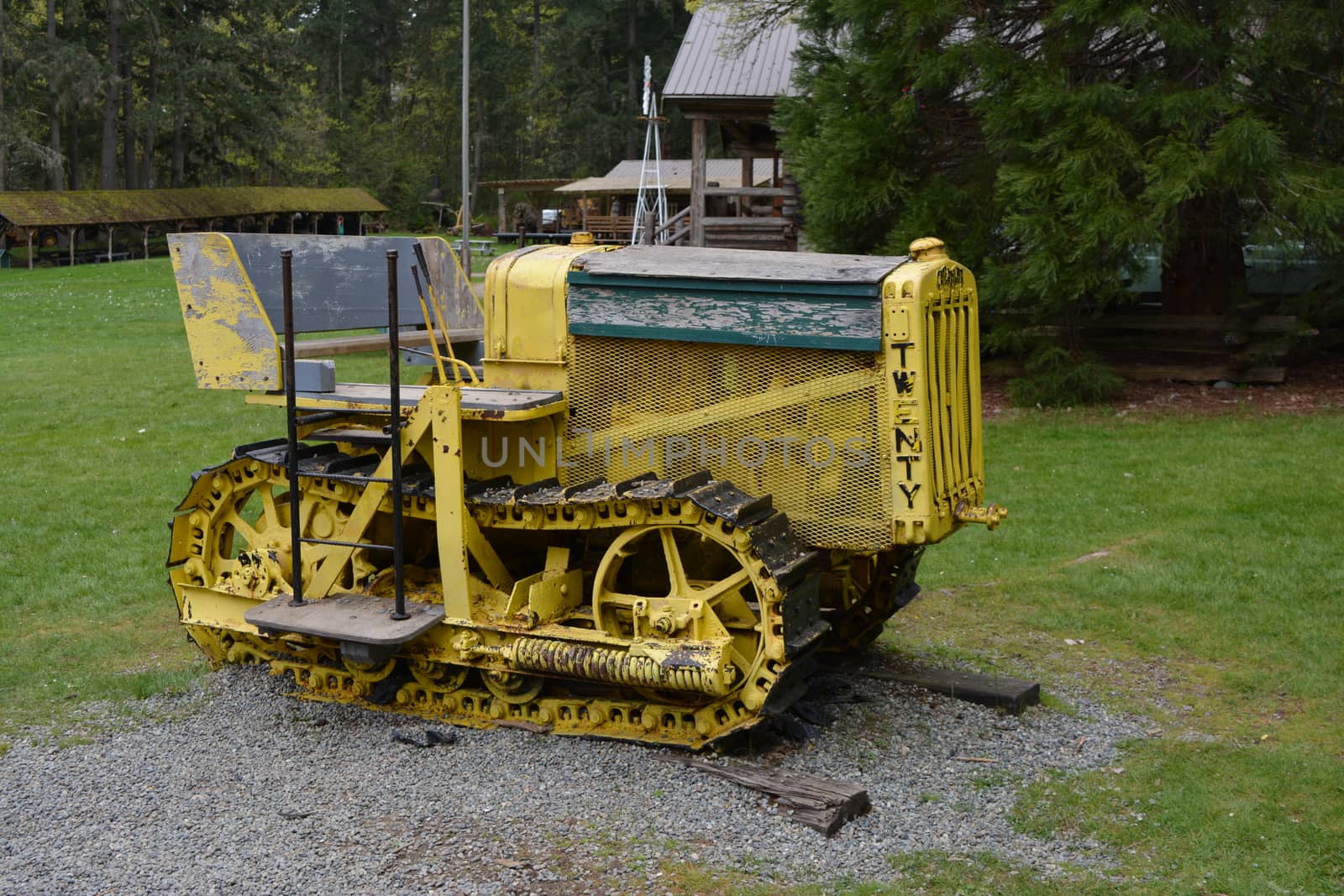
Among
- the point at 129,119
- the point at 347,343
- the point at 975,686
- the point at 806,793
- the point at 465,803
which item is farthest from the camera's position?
the point at 129,119

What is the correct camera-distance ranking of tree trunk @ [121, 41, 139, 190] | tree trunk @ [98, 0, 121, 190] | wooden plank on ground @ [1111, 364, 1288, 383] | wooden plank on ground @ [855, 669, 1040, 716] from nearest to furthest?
wooden plank on ground @ [855, 669, 1040, 716] < wooden plank on ground @ [1111, 364, 1288, 383] < tree trunk @ [98, 0, 121, 190] < tree trunk @ [121, 41, 139, 190]

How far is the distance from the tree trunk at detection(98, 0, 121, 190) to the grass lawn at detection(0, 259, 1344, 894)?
98.0ft

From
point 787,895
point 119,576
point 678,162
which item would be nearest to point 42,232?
point 678,162

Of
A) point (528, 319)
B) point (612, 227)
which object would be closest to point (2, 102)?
point (612, 227)

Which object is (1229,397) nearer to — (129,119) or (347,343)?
(347,343)

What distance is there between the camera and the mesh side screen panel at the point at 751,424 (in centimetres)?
637

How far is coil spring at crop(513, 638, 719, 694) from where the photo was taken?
6.17m

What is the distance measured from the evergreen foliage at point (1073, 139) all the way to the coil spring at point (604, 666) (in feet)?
29.1

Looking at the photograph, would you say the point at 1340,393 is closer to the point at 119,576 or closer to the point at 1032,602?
the point at 1032,602

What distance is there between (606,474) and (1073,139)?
29.4ft

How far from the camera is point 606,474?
6.99 metres

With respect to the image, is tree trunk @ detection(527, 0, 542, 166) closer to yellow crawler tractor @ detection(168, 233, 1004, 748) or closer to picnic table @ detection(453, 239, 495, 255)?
picnic table @ detection(453, 239, 495, 255)

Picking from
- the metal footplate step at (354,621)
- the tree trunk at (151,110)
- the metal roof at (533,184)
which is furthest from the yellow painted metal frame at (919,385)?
the metal roof at (533,184)

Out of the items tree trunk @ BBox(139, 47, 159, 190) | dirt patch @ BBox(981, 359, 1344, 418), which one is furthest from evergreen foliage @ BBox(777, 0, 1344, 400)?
tree trunk @ BBox(139, 47, 159, 190)
